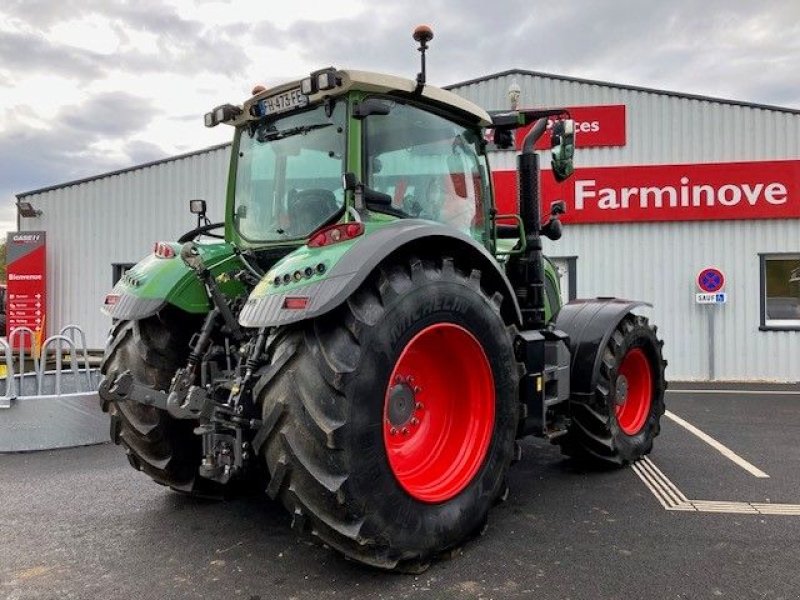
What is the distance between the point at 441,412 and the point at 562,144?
211 centimetres

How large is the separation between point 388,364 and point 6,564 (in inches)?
88.6

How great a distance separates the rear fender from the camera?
457 centimetres

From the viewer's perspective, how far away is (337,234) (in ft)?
9.57

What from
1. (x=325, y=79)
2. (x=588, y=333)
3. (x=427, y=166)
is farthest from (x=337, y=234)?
(x=588, y=333)

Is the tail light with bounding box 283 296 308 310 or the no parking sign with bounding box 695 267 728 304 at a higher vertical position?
the no parking sign with bounding box 695 267 728 304

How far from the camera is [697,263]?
11219 millimetres

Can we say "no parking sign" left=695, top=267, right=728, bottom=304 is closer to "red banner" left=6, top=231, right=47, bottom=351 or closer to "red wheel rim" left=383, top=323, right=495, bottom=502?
"red wheel rim" left=383, top=323, right=495, bottom=502

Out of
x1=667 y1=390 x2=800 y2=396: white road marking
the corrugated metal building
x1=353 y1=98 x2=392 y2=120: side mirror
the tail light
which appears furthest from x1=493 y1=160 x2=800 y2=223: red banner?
the tail light

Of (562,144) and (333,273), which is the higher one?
(562,144)

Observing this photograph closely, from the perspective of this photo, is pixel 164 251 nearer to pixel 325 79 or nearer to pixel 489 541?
pixel 325 79

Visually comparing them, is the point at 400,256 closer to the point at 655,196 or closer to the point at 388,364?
the point at 388,364

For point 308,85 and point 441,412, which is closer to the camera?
point 308,85

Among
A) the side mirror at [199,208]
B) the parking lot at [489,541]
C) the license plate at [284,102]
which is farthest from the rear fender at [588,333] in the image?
the side mirror at [199,208]

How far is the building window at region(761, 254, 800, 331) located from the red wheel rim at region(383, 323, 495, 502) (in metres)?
9.65
